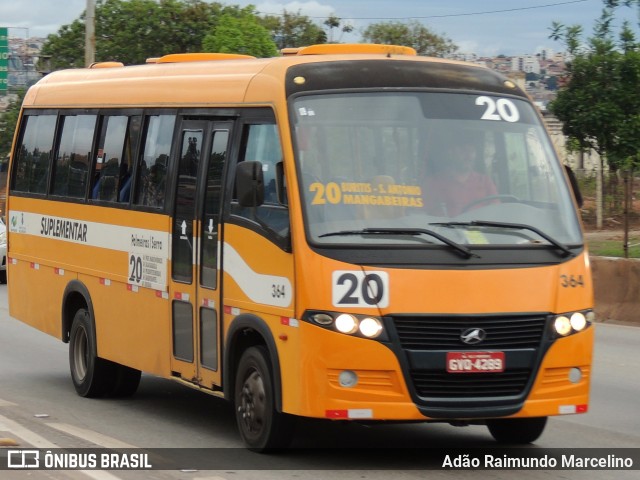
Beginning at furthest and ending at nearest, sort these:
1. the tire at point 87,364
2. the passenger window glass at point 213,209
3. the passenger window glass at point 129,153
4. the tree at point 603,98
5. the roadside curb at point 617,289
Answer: the tree at point 603,98 < the roadside curb at point 617,289 < the tire at point 87,364 < the passenger window glass at point 129,153 < the passenger window glass at point 213,209

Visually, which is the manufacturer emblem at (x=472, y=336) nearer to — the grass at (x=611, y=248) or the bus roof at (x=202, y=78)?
the bus roof at (x=202, y=78)

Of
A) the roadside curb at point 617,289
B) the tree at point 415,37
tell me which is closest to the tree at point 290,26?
the tree at point 415,37

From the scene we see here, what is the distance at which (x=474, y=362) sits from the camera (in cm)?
878

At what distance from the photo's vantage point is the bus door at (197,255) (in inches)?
407

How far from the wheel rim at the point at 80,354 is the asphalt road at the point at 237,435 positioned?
239 millimetres

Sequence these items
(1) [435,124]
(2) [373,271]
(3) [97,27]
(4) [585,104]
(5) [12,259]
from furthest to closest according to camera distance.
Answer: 1. (3) [97,27]
2. (4) [585,104]
3. (5) [12,259]
4. (1) [435,124]
5. (2) [373,271]

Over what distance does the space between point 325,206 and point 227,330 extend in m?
1.41

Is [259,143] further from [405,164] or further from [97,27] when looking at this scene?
[97,27]

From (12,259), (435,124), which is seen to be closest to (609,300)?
(12,259)

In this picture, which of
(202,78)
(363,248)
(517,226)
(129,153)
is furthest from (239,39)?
(363,248)

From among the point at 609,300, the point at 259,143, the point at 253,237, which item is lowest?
the point at 609,300

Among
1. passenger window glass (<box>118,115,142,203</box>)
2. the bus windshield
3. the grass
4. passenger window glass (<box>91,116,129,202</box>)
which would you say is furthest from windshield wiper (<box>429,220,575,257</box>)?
the grass

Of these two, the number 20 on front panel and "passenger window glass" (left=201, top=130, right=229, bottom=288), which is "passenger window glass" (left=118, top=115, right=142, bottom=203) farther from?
the number 20 on front panel

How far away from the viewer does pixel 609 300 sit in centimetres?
1970
